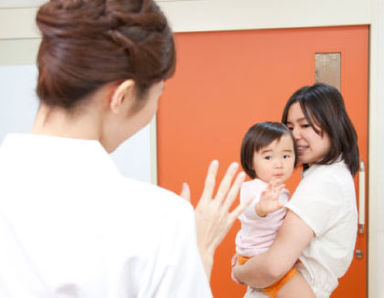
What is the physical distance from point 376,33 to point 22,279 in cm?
234

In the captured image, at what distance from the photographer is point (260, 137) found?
1.51 m

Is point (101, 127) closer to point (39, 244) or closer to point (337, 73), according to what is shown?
point (39, 244)

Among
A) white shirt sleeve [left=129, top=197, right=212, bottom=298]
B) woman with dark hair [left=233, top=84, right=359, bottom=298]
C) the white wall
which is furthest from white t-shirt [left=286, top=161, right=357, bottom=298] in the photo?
the white wall

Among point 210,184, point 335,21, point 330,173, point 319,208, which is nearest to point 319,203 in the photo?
point 319,208

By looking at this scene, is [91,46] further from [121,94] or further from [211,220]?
[211,220]

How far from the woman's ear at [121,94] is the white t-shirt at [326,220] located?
818mm

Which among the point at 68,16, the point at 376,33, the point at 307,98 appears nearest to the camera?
the point at 68,16

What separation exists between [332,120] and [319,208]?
33 centimetres

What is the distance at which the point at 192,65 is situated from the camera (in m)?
2.54

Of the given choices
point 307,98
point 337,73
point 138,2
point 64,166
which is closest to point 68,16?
point 138,2

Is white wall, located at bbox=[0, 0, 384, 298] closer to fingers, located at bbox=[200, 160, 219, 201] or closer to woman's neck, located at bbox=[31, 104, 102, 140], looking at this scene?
fingers, located at bbox=[200, 160, 219, 201]

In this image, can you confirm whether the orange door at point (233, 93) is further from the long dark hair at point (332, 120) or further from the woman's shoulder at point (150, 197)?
the woman's shoulder at point (150, 197)

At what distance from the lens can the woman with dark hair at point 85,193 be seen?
64cm

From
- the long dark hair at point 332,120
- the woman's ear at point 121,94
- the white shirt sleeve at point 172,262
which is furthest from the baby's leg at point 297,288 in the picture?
the woman's ear at point 121,94
